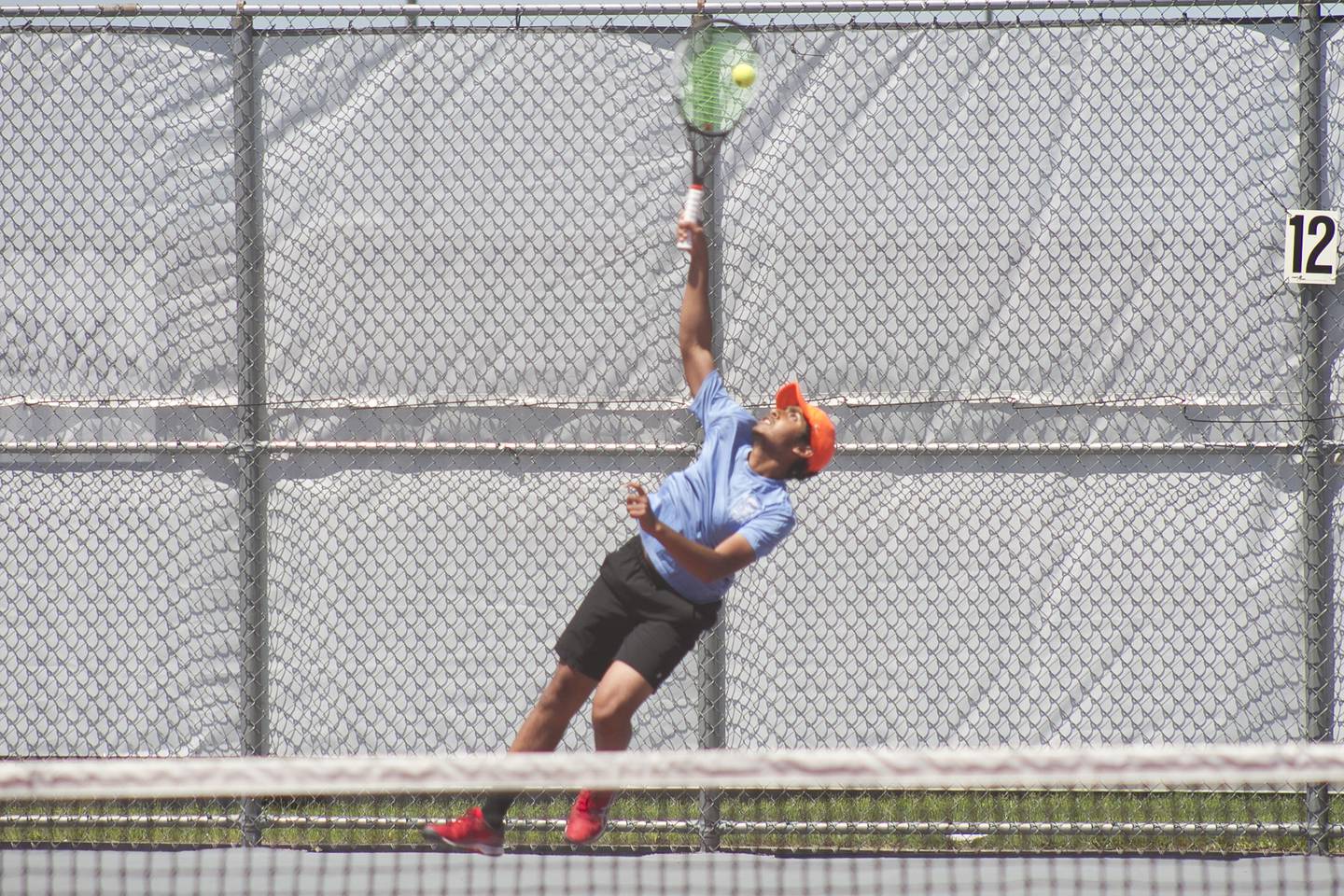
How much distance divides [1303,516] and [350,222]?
3.64m

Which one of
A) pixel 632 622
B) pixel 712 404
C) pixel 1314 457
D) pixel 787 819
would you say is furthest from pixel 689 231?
pixel 1314 457

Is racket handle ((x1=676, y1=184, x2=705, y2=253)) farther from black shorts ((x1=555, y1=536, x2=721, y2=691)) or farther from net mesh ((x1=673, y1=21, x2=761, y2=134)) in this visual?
black shorts ((x1=555, y1=536, x2=721, y2=691))

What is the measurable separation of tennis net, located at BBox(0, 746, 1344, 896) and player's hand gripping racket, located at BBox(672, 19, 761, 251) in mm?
2221

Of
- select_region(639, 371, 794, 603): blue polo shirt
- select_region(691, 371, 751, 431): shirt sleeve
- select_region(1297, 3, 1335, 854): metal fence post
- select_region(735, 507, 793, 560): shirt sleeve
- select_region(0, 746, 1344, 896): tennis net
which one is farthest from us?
select_region(1297, 3, 1335, 854): metal fence post

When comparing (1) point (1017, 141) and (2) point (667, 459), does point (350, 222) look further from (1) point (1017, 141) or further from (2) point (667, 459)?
(1) point (1017, 141)

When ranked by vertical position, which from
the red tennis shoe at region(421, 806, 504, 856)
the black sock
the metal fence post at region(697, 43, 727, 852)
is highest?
the metal fence post at region(697, 43, 727, 852)

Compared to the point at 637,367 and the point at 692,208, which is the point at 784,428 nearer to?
the point at 692,208

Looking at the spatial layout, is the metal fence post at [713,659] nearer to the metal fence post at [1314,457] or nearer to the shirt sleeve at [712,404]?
the shirt sleeve at [712,404]

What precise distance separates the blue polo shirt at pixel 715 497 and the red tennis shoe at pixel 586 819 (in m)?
0.69

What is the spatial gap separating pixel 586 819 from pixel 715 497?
3.54 feet

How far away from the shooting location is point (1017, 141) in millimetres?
4621

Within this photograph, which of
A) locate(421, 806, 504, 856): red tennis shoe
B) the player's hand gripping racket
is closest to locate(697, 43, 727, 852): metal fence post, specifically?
the player's hand gripping racket

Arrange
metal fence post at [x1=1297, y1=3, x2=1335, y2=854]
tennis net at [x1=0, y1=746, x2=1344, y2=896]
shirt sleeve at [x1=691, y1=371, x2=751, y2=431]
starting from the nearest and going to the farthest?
shirt sleeve at [x1=691, y1=371, x2=751, y2=431], tennis net at [x1=0, y1=746, x2=1344, y2=896], metal fence post at [x1=1297, y1=3, x2=1335, y2=854]

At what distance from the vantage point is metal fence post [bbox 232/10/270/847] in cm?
470
